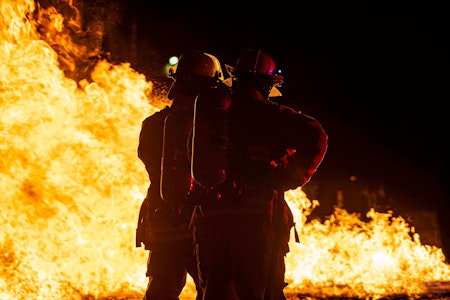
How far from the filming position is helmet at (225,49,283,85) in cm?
352

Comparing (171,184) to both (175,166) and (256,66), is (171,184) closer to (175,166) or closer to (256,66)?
(175,166)

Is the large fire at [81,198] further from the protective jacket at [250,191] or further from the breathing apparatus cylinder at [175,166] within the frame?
the protective jacket at [250,191]

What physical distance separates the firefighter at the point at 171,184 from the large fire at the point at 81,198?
2044 mm

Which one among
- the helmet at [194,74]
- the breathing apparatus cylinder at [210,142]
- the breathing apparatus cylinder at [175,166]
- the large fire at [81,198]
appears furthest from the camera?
the large fire at [81,198]

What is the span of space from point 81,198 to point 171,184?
2945 millimetres

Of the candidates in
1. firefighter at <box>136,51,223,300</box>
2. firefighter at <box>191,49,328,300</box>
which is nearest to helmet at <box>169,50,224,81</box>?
firefighter at <box>136,51,223,300</box>

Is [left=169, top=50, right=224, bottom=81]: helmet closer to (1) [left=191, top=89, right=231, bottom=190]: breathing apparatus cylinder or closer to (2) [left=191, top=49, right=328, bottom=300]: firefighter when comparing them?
(2) [left=191, top=49, right=328, bottom=300]: firefighter

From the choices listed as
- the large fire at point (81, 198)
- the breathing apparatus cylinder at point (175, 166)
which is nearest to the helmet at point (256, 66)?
the breathing apparatus cylinder at point (175, 166)

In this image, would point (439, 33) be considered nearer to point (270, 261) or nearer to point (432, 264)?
point (432, 264)

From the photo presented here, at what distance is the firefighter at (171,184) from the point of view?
3550mm

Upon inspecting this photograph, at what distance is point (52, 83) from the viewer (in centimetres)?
650

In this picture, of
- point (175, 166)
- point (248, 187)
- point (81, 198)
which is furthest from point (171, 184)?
point (81, 198)

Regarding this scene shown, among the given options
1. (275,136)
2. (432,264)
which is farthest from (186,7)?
(275,136)

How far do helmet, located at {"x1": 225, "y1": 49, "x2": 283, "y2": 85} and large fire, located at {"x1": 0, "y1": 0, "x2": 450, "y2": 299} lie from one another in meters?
3.08
